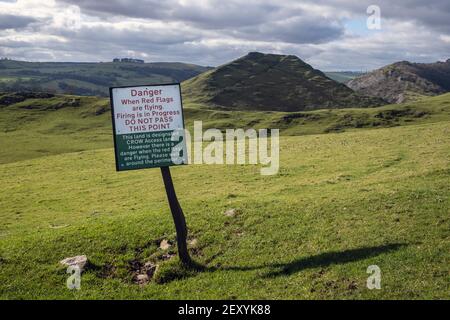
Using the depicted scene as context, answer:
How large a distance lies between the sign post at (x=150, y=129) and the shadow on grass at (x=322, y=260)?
12.8ft

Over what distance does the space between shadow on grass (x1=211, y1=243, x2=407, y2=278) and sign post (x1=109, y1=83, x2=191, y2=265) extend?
12.8 feet

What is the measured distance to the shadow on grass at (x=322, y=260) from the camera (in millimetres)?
18719

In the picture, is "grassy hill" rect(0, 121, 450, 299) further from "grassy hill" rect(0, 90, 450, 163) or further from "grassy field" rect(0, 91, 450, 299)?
"grassy hill" rect(0, 90, 450, 163)

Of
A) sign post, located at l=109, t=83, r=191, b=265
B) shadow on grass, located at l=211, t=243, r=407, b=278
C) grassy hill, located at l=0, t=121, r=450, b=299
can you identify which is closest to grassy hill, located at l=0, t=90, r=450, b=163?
grassy hill, located at l=0, t=121, r=450, b=299

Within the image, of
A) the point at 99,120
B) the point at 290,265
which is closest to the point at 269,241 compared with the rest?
the point at 290,265

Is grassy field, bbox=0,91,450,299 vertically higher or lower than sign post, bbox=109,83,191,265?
lower

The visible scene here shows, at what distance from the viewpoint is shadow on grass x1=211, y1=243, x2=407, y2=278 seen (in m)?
18.7

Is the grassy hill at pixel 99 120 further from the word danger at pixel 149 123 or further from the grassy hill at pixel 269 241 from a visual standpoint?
the word danger at pixel 149 123

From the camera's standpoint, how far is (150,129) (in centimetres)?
2002

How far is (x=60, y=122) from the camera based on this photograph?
159750 millimetres

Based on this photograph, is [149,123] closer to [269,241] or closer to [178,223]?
[178,223]

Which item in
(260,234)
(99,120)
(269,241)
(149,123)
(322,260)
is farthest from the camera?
(99,120)

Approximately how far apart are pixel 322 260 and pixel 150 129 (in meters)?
9.58
